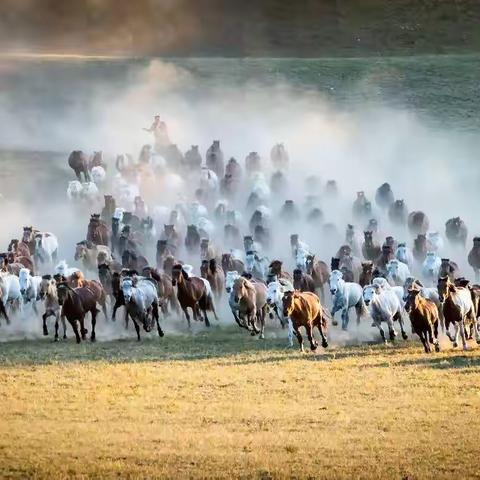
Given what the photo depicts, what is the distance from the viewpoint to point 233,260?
23969mm

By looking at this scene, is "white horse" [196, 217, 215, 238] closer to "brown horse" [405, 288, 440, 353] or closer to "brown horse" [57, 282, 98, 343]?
"brown horse" [57, 282, 98, 343]

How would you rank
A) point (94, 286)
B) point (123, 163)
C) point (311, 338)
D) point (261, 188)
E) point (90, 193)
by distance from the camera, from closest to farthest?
point (311, 338), point (94, 286), point (90, 193), point (261, 188), point (123, 163)

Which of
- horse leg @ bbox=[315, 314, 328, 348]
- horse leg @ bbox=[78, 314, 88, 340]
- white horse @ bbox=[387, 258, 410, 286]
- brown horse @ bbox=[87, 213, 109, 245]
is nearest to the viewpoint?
horse leg @ bbox=[315, 314, 328, 348]

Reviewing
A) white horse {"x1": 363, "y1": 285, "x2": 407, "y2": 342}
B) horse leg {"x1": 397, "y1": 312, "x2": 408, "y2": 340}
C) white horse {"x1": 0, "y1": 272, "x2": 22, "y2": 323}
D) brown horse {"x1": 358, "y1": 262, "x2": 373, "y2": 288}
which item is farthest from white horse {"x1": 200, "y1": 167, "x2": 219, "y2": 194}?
white horse {"x1": 363, "y1": 285, "x2": 407, "y2": 342}

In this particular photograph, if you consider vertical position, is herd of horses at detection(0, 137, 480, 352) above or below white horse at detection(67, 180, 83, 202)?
below

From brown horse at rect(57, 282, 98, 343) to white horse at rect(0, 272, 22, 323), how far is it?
150cm

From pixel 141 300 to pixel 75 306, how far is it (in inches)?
39.3

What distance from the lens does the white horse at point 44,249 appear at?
83.3 ft

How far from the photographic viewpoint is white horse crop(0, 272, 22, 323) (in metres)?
21.5

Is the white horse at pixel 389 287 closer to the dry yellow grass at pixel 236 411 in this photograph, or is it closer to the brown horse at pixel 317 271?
the dry yellow grass at pixel 236 411

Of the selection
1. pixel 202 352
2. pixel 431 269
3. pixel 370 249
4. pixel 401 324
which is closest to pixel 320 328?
pixel 401 324

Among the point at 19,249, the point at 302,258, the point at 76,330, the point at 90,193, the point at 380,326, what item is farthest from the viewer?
the point at 90,193

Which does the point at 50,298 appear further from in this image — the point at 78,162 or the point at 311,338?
the point at 78,162

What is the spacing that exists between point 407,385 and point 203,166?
18000 mm
